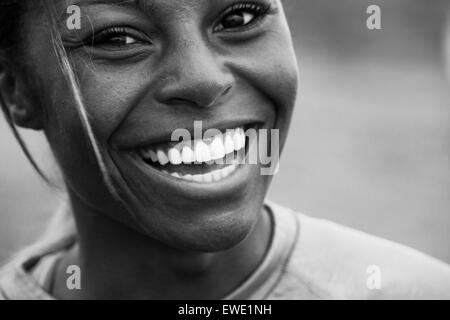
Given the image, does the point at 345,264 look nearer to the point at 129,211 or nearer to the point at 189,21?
the point at 129,211

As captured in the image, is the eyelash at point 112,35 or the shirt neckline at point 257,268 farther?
the shirt neckline at point 257,268

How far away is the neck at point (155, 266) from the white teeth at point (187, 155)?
1.17 feet

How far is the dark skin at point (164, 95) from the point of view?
1.82 meters

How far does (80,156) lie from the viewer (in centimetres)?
199

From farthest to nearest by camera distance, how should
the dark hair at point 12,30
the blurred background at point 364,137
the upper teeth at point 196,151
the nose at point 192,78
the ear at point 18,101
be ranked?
the blurred background at point 364,137 → the ear at point 18,101 → the dark hair at point 12,30 → the upper teeth at point 196,151 → the nose at point 192,78

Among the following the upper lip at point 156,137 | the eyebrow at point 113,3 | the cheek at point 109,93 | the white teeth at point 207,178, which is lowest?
the white teeth at point 207,178

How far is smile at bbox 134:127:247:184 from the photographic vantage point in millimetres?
1900

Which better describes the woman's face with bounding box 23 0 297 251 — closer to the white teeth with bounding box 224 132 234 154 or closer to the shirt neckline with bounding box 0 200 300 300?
the white teeth with bounding box 224 132 234 154

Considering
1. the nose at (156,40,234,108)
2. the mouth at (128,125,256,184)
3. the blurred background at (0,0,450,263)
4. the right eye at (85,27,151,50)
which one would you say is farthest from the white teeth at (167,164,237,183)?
the blurred background at (0,0,450,263)

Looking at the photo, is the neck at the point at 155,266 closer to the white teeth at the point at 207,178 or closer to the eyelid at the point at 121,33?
the white teeth at the point at 207,178

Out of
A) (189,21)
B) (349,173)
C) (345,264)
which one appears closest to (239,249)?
(345,264)

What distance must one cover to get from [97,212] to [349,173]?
5324mm

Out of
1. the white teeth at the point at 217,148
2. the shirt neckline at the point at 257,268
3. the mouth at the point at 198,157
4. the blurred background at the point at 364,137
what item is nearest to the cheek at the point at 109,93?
the mouth at the point at 198,157

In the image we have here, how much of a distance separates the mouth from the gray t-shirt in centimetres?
38
